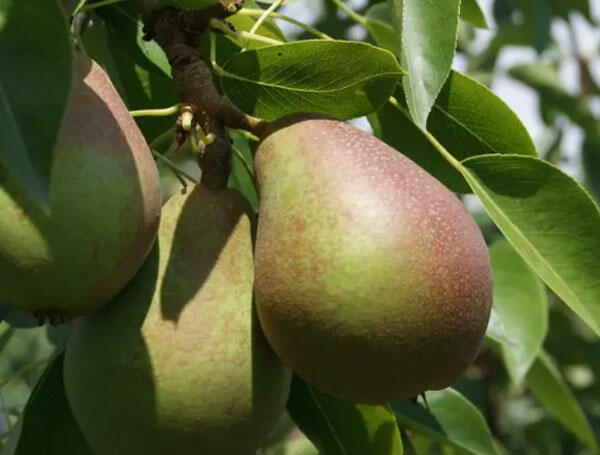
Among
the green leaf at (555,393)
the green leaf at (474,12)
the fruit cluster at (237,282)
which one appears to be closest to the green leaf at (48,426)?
the fruit cluster at (237,282)

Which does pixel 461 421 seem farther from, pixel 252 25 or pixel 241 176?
pixel 252 25

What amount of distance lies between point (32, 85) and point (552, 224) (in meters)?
0.54

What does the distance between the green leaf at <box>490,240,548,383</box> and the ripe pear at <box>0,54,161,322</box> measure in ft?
2.91

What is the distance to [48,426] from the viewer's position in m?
1.34

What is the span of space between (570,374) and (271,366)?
7.98ft

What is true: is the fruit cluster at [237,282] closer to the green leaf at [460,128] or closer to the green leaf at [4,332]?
the green leaf at [460,128]

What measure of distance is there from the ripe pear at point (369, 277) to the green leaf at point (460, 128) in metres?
0.23

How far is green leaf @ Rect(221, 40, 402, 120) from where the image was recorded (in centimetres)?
119

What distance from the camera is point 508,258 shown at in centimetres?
208

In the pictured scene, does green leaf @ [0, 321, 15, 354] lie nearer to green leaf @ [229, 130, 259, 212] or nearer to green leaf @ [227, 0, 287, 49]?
green leaf @ [229, 130, 259, 212]

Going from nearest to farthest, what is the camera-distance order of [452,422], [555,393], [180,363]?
[180,363]
[452,422]
[555,393]

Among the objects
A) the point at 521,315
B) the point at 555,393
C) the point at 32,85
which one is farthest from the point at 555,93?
the point at 32,85

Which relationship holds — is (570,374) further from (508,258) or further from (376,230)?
(376,230)

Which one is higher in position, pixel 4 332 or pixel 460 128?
pixel 460 128
